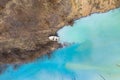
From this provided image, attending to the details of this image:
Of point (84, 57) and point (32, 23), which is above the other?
point (32, 23)

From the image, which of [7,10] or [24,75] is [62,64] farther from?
[7,10]

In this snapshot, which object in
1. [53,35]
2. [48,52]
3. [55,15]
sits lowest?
[48,52]

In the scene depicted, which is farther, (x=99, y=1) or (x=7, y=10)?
(x=99, y=1)

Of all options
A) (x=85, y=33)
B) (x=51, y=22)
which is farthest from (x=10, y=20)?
(x=85, y=33)
